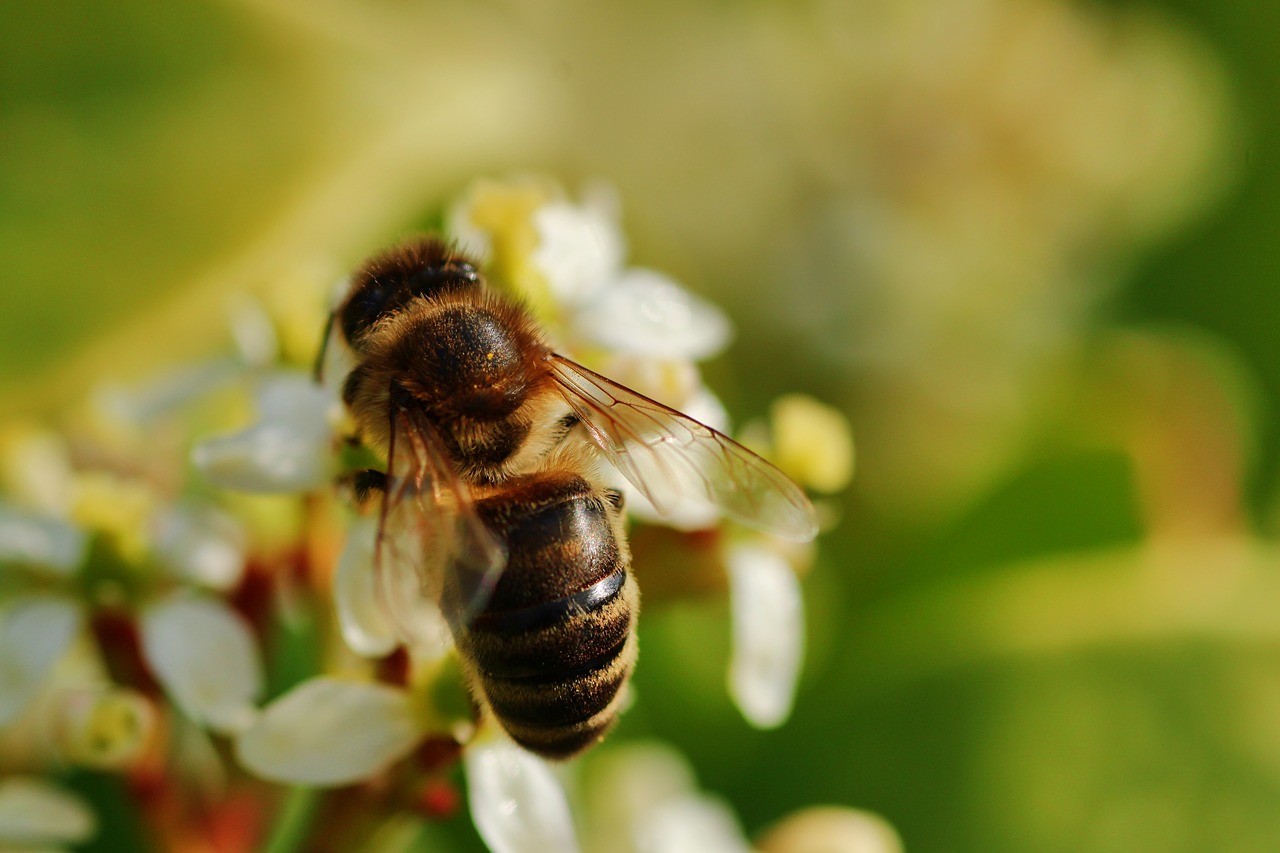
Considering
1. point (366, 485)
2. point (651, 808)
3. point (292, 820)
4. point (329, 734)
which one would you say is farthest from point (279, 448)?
point (651, 808)

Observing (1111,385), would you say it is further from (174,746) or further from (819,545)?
(174,746)

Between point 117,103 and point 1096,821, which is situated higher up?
point 117,103

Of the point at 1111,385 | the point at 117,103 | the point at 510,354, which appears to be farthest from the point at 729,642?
the point at 117,103

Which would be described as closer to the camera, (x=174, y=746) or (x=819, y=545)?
(x=174, y=746)

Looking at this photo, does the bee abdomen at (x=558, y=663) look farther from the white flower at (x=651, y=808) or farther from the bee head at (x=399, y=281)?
the white flower at (x=651, y=808)

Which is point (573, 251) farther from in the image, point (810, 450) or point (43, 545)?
point (43, 545)

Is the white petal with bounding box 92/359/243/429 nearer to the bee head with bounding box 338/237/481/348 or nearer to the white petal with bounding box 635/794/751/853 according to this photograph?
the bee head with bounding box 338/237/481/348

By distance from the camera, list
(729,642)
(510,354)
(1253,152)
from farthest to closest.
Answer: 1. (1253,152)
2. (729,642)
3. (510,354)
